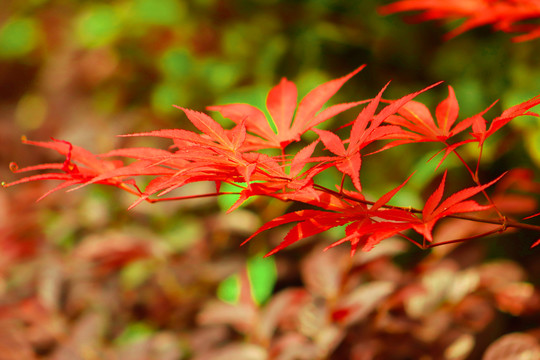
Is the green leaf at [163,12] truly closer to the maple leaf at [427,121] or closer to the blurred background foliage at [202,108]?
the blurred background foliage at [202,108]

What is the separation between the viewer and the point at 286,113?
1.29ft

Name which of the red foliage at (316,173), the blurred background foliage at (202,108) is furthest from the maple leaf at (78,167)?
the blurred background foliage at (202,108)

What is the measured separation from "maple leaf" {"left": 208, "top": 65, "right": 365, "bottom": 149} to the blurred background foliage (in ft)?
1.73

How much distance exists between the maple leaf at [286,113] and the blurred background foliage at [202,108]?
0.53 metres

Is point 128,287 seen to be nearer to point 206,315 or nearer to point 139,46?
point 206,315

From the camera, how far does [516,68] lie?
0.90 metres

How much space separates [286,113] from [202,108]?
90 centimetres

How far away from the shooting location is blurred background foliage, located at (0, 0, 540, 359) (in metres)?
0.97

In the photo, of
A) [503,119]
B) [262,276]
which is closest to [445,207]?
[503,119]

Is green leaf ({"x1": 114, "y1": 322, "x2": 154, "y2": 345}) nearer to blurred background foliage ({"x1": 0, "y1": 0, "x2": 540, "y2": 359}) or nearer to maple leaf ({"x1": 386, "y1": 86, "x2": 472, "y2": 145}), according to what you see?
blurred background foliage ({"x1": 0, "y1": 0, "x2": 540, "y2": 359})

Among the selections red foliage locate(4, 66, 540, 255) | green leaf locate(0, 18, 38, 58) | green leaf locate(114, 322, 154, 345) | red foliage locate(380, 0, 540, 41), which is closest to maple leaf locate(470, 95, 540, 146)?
red foliage locate(4, 66, 540, 255)

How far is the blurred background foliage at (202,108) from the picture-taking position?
0.97m

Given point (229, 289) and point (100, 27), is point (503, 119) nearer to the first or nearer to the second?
point (229, 289)

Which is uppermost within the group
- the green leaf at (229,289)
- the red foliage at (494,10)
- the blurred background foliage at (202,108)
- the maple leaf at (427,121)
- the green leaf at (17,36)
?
the green leaf at (17,36)
